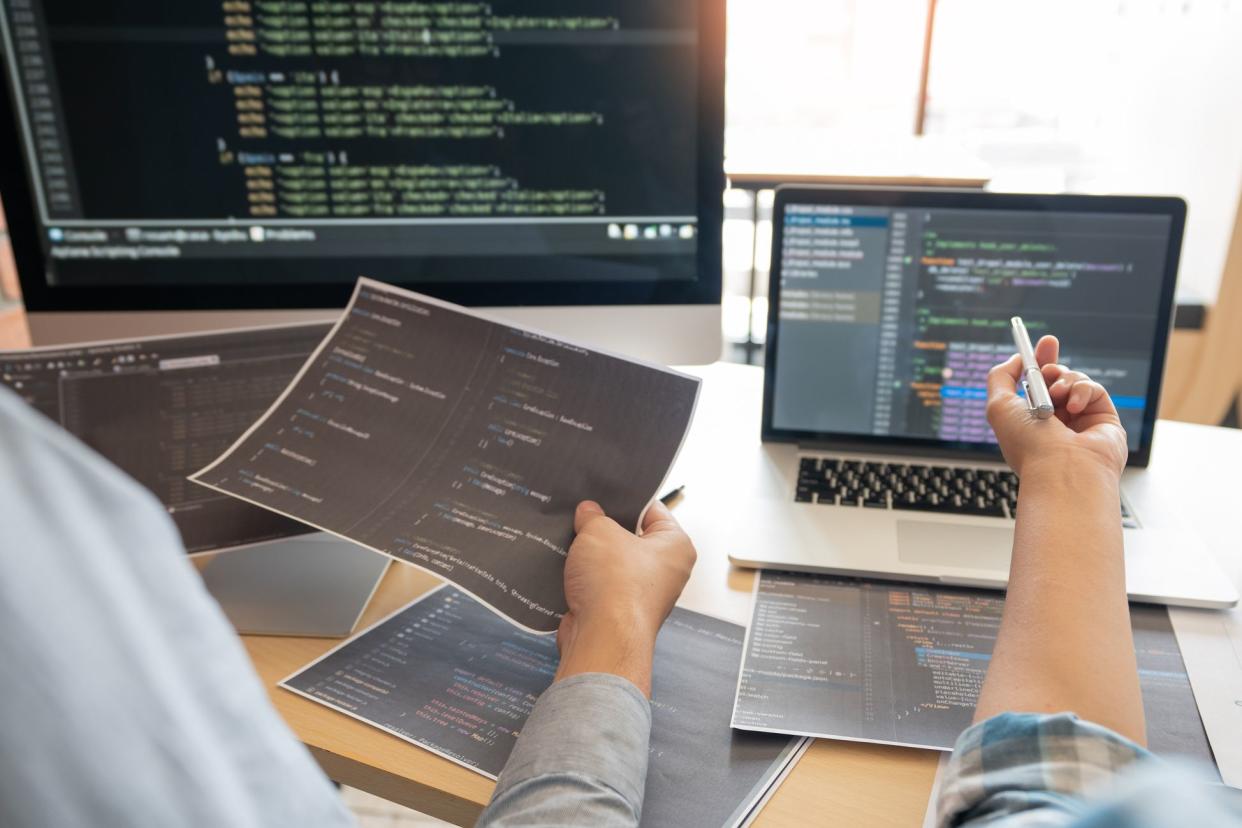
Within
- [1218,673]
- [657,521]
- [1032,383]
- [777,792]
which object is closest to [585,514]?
[657,521]

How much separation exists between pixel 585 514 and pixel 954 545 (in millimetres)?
317

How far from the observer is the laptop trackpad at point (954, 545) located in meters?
0.73

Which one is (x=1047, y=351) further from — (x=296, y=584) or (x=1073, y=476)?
(x=296, y=584)

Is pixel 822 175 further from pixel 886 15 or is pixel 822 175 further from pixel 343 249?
pixel 886 15

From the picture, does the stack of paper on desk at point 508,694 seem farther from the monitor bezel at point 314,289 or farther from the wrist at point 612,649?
the monitor bezel at point 314,289

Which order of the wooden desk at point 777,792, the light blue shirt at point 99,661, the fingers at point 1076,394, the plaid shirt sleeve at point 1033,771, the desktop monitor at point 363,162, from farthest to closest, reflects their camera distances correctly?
1. the desktop monitor at point 363,162
2. the fingers at point 1076,394
3. the wooden desk at point 777,792
4. the plaid shirt sleeve at point 1033,771
5. the light blue shirt at point 99,661

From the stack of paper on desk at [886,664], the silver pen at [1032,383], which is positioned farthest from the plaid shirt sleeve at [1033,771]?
the silver pen at [1032,383]

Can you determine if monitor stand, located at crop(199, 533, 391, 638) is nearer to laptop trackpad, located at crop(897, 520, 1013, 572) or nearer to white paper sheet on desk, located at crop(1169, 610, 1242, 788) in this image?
laptop trackpad, located at crop(897, 520, 1013, 572)

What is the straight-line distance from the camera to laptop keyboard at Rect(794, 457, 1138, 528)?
2.66 ft

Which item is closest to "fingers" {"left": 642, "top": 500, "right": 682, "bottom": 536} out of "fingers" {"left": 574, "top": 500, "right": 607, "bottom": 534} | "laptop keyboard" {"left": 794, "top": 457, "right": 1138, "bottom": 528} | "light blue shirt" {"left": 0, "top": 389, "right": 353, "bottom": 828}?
"fingers" {"left": 574, "top": 500, "right": 607, "bottom": 534}

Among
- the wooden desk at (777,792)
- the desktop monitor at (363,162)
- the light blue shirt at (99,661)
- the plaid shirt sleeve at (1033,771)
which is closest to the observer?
the light blue shirt at (99,661)

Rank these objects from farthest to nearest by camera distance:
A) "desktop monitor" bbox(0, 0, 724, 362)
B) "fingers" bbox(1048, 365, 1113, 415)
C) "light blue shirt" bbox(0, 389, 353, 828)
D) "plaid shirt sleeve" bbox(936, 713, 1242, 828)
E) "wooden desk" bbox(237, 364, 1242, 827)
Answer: "desktop monitor" bbox(0, 0, 724, 362), "fingers" bbox(1048, 365, 1113, 415), "wooden desk" bbox(237, 364, 1242, 827), "plaid shirt sleeve" bbox(936, 713, 1242, 828), "light blue shirt" bbox(0, 389, 353, 828)

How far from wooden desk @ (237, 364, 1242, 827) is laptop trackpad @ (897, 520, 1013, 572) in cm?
14

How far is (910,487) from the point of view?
836 mm
